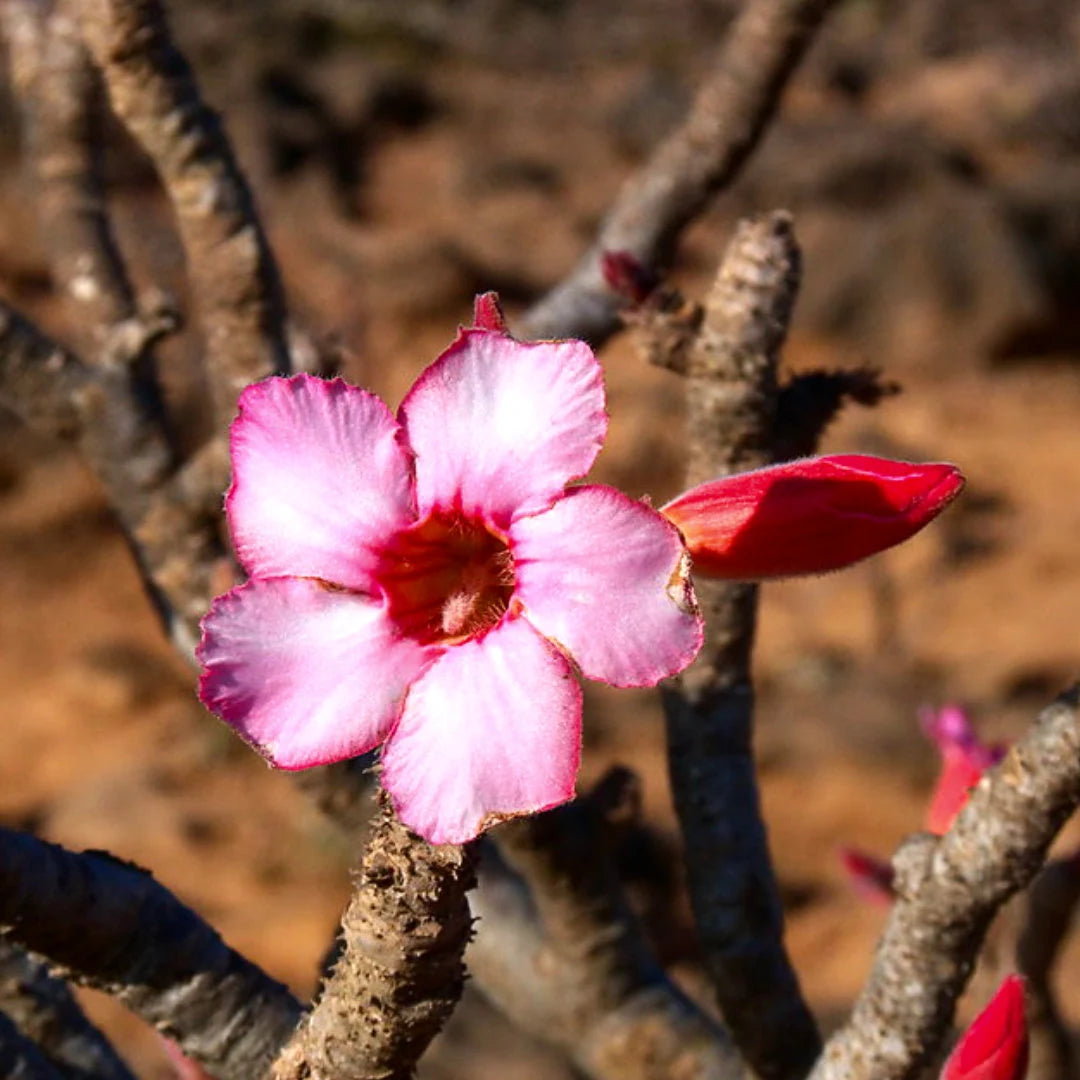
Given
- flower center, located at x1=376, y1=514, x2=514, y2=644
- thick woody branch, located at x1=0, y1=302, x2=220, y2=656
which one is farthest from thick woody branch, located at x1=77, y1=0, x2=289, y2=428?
flower center, located at x1=376, y1=514, x2=514, y2=644

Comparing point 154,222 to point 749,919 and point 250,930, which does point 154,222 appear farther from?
point 749,919

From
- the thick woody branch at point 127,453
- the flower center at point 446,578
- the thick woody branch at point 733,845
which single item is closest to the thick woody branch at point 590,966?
the thick woody branch at point 733,845

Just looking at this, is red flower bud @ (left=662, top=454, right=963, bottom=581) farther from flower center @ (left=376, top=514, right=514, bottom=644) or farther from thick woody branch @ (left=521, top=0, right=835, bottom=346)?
thick woody branch @ (left=521, top=0, right=835, bottom=346)

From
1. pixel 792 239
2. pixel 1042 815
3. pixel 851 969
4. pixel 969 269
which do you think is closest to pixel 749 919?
pixel 1042 815

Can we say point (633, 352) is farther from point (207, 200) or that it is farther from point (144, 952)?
point (144, 952)

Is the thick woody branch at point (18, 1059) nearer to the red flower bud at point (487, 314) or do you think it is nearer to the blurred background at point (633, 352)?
the red flower bud at point (487, 314)
